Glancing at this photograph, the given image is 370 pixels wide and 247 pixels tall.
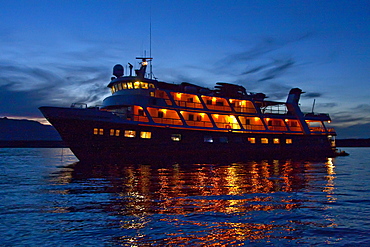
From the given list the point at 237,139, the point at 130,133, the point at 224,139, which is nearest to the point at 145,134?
the point at 130,133

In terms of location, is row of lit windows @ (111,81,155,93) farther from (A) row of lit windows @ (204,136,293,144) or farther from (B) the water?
(B) the water

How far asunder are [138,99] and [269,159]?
18.9m

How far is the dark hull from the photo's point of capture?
27.0 m

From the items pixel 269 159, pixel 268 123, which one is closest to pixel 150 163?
pixel 269 159

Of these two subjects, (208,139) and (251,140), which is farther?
(251,140)

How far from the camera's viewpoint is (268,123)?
4141 cm

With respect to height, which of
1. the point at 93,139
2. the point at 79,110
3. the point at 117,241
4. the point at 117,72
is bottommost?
A: the point at 117,241

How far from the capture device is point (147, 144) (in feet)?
96.9

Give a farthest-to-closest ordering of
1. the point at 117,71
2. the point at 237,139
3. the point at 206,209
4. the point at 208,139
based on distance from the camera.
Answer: the point at 237,139 < the point at 117,71 < the point at 208,139 < the point at 206,209

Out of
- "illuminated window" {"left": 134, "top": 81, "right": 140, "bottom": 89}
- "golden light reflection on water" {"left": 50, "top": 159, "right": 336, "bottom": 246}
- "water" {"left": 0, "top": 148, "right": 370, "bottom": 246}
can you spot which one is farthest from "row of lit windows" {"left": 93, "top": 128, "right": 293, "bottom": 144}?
"water" {"left": 0, "top": 148, "right": 370, "bottom": 246}

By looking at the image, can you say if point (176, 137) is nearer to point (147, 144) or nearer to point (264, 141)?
point (147, 144)

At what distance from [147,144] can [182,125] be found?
4846 millimetres

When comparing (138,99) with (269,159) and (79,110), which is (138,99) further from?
(269,159)

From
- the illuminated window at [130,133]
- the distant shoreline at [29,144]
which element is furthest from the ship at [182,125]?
the distant shoreline at [29,144]
